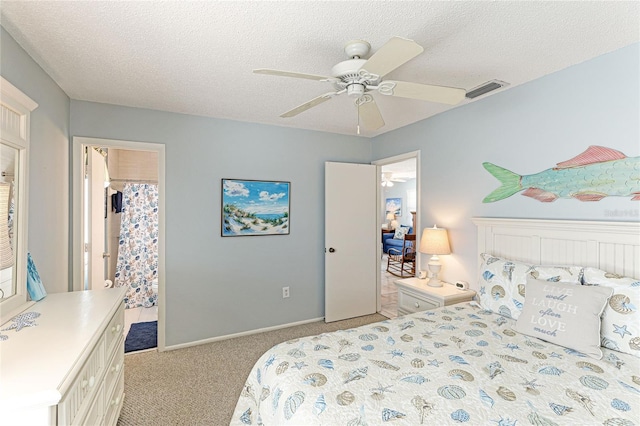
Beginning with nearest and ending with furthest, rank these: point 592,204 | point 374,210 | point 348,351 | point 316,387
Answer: point 316,387
point 348,351
point 592,204
point 374,210

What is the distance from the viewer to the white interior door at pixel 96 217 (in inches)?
119

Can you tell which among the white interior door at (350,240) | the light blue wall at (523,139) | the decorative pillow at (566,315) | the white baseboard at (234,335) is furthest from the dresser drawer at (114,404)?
the light blue wall at (523,139)

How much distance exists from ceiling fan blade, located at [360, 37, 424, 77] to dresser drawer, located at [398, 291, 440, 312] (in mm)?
2060

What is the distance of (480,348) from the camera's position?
5.48ft

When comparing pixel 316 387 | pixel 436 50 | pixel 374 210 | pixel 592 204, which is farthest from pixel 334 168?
pixel 316 387

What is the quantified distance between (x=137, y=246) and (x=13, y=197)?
307 cm

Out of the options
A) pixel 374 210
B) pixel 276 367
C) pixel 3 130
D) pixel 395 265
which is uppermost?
pixel 3 130

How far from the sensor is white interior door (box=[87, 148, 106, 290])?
3018mm

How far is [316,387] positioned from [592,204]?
2.12 metres

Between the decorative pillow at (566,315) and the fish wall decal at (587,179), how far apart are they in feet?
2.22

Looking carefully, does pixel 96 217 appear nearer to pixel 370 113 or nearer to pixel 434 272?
pixel 370 113

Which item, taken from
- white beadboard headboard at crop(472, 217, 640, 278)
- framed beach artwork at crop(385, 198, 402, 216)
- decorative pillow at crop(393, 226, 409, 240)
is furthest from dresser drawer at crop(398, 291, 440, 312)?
framed beach artwork at crop(385, 198, 402, 216)

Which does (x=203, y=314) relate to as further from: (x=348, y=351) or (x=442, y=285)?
(x=442, y=285)

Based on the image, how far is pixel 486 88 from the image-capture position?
8.00 ft
